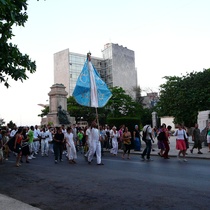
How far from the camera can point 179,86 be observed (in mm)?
49156

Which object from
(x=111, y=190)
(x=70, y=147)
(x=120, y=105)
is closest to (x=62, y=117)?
(x=70, y=147)

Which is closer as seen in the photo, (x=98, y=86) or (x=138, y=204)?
(x=138, y=204)

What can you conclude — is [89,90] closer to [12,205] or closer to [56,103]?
[12,205]

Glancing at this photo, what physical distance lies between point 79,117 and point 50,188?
2452 inches

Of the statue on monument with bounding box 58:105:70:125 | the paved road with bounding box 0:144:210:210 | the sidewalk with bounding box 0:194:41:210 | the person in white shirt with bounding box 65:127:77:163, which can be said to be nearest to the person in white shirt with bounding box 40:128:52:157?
the person in white shirt with bounding box 65:127:77:163

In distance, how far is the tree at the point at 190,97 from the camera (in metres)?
45.0

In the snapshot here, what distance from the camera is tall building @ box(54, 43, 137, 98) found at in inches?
3851

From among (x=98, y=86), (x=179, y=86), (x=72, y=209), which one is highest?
(x=179, y=86)

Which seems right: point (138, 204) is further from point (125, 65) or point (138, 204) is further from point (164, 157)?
point (125, 65)

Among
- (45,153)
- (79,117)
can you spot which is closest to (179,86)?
(79,117)

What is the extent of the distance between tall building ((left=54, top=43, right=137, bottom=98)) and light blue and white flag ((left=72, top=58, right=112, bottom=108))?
79628 millimetres

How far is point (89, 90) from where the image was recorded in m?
16.1

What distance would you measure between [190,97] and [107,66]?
62141 mm

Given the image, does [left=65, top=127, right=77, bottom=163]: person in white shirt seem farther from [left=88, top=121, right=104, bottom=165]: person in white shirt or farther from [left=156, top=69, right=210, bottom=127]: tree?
[left=156, top=69, right=210, bottom=127]: tree
